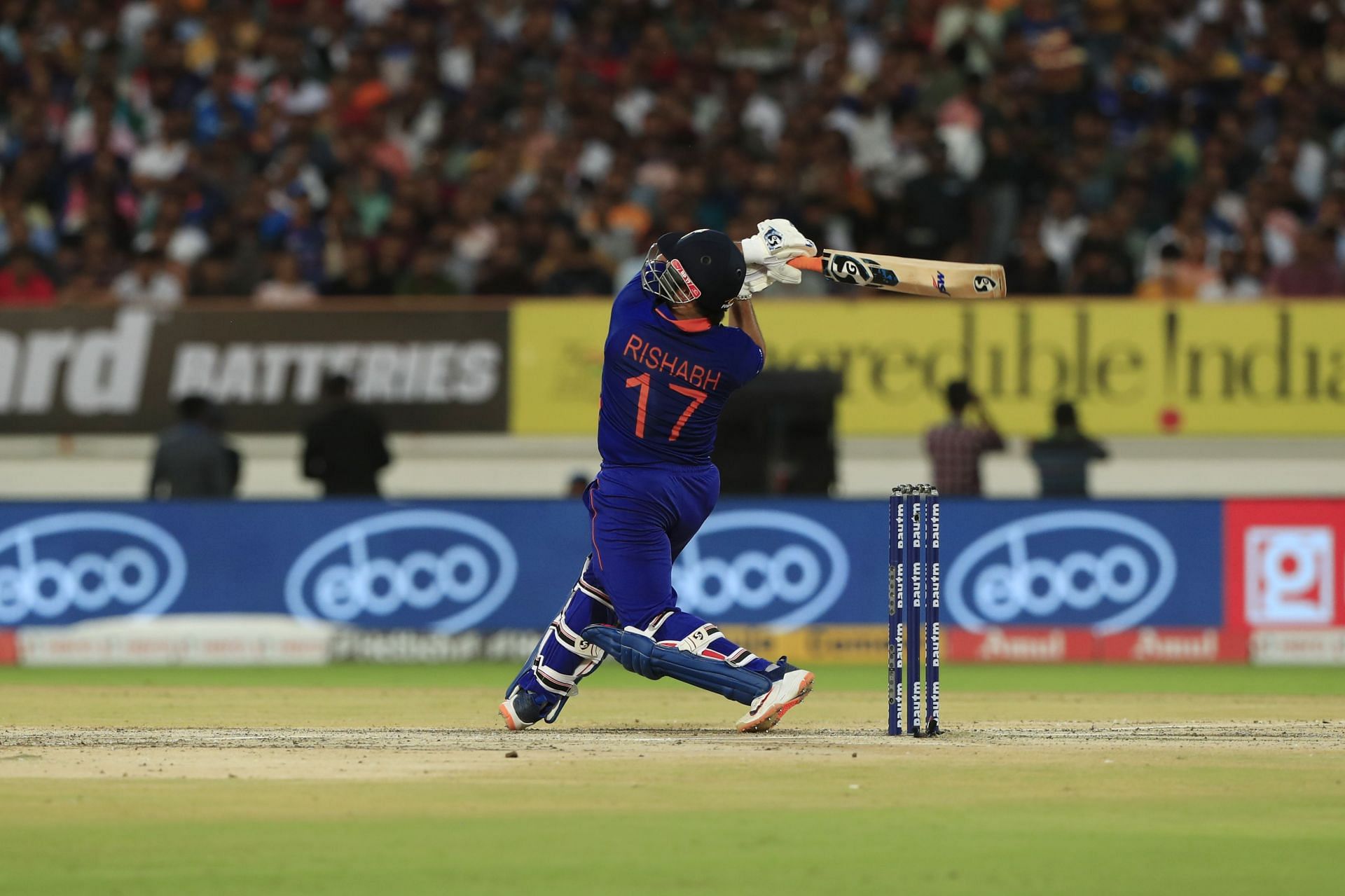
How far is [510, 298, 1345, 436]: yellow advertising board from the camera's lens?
723 inches

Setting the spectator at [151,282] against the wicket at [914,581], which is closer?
the wicket at [914,581]

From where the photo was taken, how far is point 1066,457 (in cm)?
1697

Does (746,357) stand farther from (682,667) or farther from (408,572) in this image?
(408,572)

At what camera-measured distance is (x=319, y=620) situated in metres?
15.9

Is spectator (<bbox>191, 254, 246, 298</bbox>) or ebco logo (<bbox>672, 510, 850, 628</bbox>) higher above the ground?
spectator (<bbox>191, 254, 246, 298</bbox>)

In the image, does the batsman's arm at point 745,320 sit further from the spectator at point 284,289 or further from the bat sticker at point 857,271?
the spectator at point 284,289

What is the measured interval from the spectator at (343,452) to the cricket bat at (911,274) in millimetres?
8552

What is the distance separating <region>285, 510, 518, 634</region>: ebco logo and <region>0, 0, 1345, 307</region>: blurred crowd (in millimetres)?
3540

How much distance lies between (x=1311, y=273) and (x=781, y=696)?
1115cm

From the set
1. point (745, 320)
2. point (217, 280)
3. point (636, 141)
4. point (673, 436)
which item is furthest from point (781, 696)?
point (636, 141)

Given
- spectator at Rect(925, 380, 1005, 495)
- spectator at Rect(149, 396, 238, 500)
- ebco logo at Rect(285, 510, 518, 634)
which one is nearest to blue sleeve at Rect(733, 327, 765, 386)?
ebco logo at Rect(285, 510, 518, 634)

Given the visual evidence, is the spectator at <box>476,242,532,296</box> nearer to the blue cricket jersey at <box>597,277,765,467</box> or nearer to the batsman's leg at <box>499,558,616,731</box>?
the batsman's leg at <box>499,558,616,731</box>

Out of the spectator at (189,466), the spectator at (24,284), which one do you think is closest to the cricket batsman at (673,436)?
the spectator at (189,466)

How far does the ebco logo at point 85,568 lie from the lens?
622 inches
